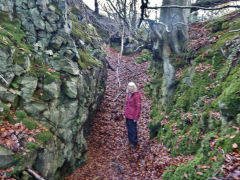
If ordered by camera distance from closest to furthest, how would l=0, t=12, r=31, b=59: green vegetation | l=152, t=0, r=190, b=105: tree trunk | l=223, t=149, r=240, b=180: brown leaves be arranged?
1. l=223, t=149, r=240, b=180: brown leaves
2. l=0, t=12, r=31, b=59: green vegetation
3. l=152, t=0, r=190, b=105: tree trunk

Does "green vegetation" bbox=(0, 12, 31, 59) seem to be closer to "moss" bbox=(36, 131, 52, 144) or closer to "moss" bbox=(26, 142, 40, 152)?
"moss" bbox=(36, 131, 52, 144)

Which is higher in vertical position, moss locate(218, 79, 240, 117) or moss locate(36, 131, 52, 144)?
moss locate(218, 79, 240, 117)

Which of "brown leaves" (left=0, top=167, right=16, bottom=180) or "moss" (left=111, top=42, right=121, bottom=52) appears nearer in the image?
"brown leaves" (left=0, top=167, right=16, bottom=180)

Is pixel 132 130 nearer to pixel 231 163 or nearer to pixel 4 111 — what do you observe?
pixel 231 163

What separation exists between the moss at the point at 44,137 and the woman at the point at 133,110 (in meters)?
3.09

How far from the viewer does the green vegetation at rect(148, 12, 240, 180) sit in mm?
3870

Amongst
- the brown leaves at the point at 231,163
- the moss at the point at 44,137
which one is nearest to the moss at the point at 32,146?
the moss at the point at 44,137

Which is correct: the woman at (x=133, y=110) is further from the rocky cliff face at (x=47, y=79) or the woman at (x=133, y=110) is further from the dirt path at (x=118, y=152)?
the rocky cliff face at (x=47, y=79)

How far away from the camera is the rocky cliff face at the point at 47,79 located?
15.4ft

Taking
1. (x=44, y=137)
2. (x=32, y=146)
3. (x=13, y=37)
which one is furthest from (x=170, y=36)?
(x=32, y=146)

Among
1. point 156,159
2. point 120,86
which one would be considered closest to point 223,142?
point 156,159

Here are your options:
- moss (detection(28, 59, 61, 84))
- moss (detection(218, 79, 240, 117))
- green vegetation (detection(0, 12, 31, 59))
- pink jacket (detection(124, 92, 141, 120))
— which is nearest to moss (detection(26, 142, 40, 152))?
moss (detection(28, 59, 61, 84))

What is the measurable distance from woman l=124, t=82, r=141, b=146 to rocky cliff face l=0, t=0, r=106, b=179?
1579 mm

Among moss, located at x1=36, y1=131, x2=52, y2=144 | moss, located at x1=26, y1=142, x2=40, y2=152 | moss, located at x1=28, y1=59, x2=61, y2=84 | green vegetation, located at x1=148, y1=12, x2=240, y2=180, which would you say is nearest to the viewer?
green vegetation, located at x1=148, y1=12, x2=240, y2=180
